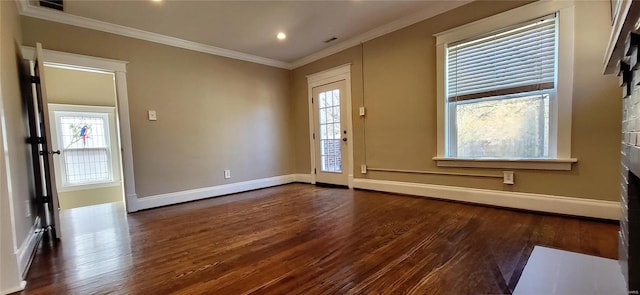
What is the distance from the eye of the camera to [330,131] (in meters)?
4.58

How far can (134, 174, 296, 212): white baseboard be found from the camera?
3426 millimetres

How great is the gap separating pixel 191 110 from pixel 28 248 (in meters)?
2.34

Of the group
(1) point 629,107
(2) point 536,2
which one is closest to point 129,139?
(1) point 629,107

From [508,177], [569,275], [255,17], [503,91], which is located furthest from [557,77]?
[255,17]

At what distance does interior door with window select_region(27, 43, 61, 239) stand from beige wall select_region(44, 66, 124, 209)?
2.70 m

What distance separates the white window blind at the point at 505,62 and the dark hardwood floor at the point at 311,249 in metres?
1.28

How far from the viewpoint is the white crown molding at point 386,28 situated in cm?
304

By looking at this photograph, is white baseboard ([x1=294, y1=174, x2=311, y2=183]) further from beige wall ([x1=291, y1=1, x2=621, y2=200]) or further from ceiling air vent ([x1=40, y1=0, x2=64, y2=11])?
ceiling air vent ([x1=40, y1=0, x2=64, y2=11])

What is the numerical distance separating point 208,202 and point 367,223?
2.34m

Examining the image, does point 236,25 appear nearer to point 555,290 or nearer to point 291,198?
point 291,198

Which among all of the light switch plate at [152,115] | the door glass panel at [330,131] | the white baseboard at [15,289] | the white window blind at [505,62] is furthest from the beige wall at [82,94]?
the white window blind at [505,62]

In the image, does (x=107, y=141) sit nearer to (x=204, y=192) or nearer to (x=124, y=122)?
(x=124, y=122)

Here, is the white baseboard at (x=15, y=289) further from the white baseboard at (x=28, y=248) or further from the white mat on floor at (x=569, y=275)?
the white mat on floor at (x=569, y=275)

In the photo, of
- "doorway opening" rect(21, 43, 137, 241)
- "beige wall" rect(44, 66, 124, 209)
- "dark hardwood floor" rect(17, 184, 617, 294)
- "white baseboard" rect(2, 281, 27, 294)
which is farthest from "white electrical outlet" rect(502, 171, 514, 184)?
"beige wall" rect(44, 66, 124, 209)
